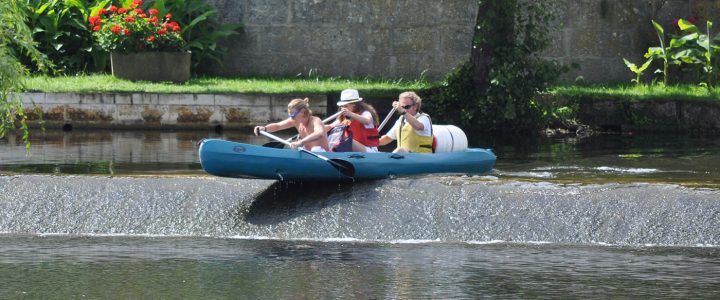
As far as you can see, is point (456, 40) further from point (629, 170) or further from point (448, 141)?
point (448, 141)

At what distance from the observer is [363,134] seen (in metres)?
13.7

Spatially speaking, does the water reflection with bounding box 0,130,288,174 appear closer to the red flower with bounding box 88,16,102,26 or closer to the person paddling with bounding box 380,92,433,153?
the person paddling with bounding box 380,92,433,153

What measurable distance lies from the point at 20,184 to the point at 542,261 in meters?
4.94

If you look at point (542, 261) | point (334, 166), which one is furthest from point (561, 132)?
point (542, 261)

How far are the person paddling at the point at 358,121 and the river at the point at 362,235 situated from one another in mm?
823

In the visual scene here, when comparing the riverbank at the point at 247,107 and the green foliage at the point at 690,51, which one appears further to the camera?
the green foliage at the point at 690,51

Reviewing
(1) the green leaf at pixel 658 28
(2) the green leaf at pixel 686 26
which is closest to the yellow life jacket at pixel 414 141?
(2) the green leaf at pixel 686 26

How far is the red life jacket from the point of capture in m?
13.6

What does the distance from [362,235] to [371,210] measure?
384 mm

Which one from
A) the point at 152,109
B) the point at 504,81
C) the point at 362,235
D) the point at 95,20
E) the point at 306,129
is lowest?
the point at 362,235

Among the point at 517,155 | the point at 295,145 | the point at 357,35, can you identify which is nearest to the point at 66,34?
the point at 357,35

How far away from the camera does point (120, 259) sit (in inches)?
430

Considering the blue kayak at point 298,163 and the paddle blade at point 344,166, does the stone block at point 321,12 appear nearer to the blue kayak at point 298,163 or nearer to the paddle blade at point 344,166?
the blue kayak at point 298,163

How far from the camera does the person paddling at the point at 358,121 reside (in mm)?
13438
